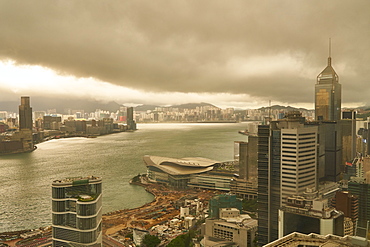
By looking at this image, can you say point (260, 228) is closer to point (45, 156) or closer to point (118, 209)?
point (118, 209)

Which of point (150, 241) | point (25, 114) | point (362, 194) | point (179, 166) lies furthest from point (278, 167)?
Answer: point (25, 114)

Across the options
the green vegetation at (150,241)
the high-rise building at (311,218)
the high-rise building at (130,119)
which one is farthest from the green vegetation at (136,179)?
the high-rise building at (130,119)

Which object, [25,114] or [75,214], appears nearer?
[75,214]

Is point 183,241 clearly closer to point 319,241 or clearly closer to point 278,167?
point 278,167

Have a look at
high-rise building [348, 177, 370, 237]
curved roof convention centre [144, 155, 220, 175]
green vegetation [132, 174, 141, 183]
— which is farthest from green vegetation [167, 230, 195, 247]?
green vegetation [132, 174, 141, 183]

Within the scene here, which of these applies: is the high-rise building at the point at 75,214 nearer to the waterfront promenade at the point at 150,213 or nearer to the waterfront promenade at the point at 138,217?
the waterfront promenade at the point at 138,217

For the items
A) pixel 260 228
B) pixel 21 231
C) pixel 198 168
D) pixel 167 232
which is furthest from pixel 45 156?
pixel 260 228
